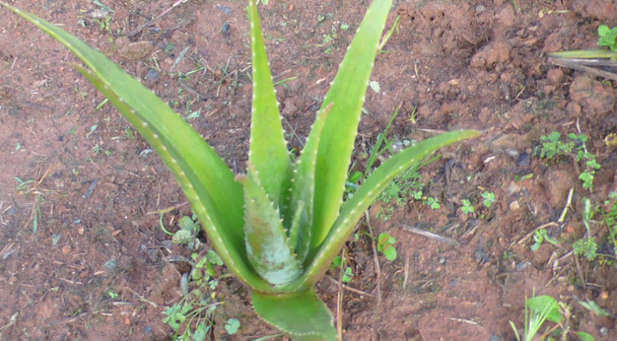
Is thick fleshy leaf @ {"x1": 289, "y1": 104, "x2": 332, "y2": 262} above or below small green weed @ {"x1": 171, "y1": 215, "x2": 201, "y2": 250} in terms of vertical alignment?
above

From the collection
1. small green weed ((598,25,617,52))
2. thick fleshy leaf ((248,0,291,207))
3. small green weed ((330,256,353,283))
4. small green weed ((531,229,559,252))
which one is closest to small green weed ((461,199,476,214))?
small green weed ((531,229,559,252))

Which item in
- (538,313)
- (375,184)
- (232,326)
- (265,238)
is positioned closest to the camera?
(375,184)

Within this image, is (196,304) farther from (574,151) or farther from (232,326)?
(574,151)

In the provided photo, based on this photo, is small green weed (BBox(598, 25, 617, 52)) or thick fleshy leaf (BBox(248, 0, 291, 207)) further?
small green weed (BBox(598, 25, 617, 52))

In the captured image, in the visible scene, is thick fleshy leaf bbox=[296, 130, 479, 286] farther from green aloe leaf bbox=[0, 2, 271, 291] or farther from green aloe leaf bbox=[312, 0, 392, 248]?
green aloe leaf bbox=[0, 2, 271, 291]

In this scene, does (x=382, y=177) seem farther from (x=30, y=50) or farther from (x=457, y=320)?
(x=30, y=50)

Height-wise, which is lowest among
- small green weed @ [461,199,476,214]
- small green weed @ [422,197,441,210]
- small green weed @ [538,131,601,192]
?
small green weed @ [422,197,441,210]

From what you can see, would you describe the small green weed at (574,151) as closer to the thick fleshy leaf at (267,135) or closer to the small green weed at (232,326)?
the thick fleshy leaf at (267,135)

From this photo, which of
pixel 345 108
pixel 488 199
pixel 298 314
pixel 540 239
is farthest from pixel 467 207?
pixel 298 314
